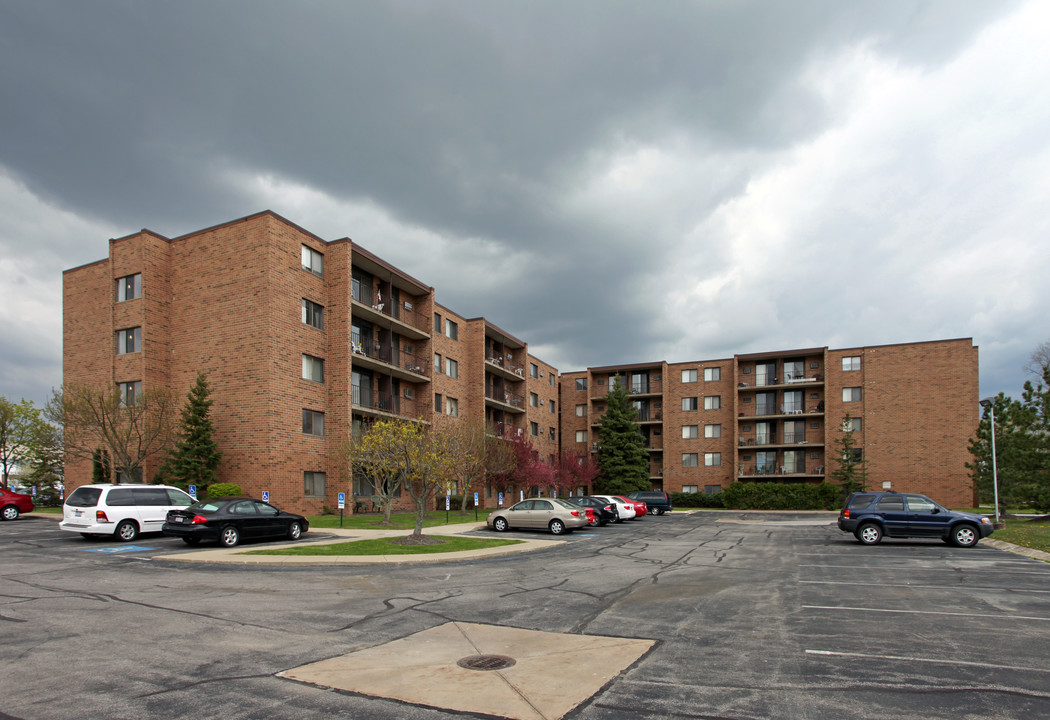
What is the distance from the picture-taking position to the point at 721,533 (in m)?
27.8

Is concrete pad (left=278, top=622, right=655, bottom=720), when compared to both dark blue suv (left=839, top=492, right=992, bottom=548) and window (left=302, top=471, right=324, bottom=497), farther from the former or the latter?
window (left=302, top=471, right=324, bottom=497)

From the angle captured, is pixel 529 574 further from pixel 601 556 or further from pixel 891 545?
pixel 891 545

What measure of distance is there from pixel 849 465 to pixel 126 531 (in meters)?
48.7

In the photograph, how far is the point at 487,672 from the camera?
6727mm

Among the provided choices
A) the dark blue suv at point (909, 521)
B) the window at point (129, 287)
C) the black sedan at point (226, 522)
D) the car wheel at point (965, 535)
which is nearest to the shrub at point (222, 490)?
the black sedan at point (226, 522)

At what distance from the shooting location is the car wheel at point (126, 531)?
1945 centimetres

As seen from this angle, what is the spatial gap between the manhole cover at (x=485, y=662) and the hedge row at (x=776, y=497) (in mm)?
51150

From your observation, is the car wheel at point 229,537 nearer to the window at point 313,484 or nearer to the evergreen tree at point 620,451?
the window at point 313,484

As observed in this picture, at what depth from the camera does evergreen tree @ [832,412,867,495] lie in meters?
51.2

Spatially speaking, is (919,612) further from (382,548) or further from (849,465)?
(849,465)

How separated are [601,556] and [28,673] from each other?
1377 cm

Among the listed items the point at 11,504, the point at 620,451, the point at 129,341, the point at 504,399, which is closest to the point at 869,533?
the point at 129,341

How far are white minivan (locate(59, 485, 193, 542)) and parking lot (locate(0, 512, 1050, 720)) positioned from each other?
8.43ft

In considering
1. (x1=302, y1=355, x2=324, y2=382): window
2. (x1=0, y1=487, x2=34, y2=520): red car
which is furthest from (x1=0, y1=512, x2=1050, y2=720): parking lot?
(x1=302, y1=355, x2=324, y2=382): window
